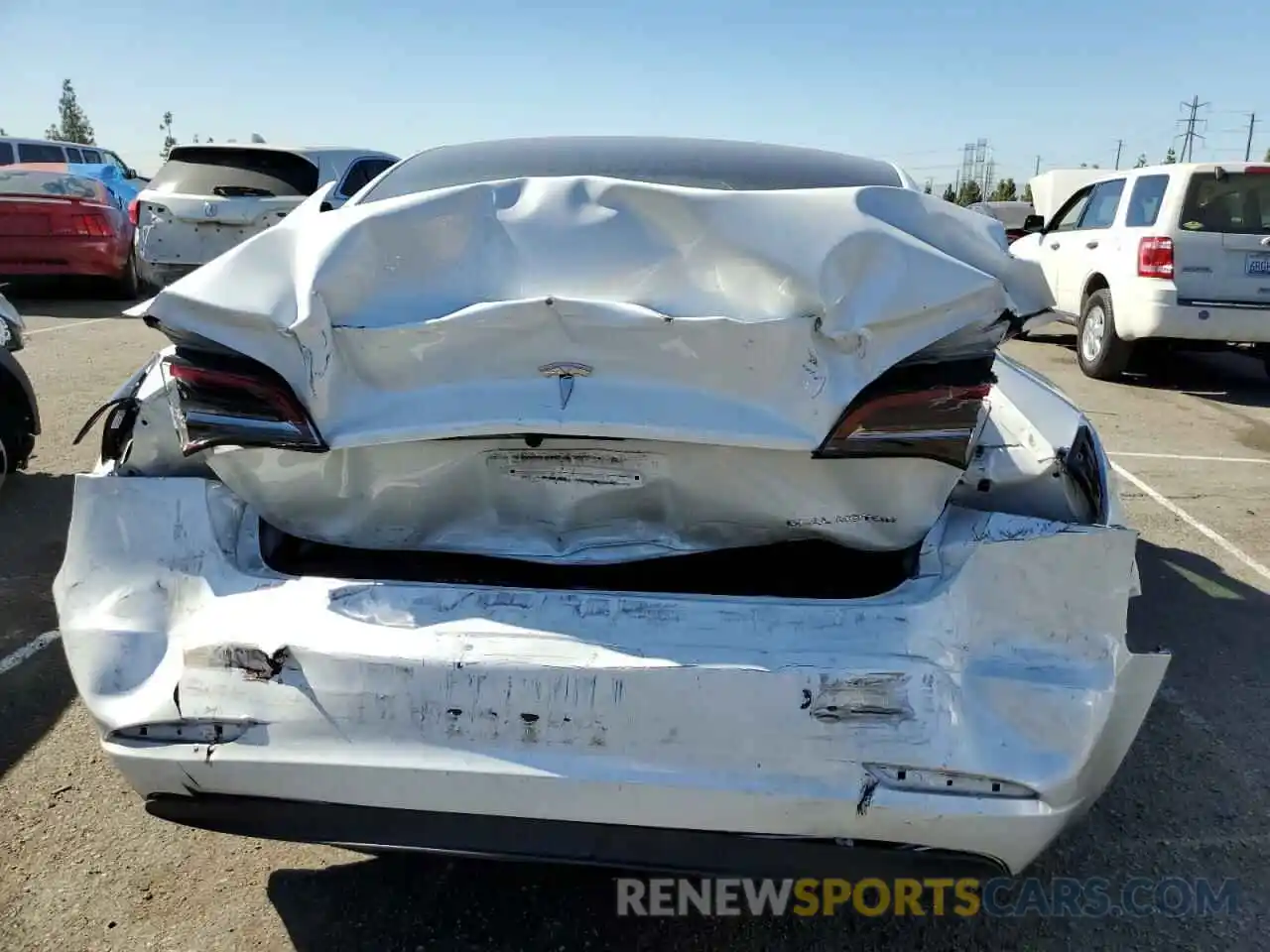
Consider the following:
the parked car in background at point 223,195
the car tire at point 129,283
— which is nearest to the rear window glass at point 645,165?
the parked car in background at point 223,195

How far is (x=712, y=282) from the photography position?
201 centimetres

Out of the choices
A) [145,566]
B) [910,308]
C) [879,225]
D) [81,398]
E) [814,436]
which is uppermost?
[879,225]

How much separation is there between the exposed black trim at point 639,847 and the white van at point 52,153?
1896 centimetres

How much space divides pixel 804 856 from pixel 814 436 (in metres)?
0.73

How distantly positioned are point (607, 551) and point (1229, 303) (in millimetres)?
8163

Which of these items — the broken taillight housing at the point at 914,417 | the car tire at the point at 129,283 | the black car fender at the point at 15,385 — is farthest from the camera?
the car tire at the point at 129,283

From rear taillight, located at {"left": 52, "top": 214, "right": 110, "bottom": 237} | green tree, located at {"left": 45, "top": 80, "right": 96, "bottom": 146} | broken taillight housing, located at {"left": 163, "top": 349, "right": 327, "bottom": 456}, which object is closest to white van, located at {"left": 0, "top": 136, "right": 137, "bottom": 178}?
rear taillight, located at {"left": 52, "top": 214, "right": 110, "bottom": 237}

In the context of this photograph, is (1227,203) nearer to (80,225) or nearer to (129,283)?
(80,225)

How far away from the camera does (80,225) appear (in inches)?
447

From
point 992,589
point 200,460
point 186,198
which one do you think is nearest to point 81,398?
point 186,198

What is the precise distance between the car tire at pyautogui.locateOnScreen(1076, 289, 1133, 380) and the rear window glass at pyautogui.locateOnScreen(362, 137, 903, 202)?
687 cm

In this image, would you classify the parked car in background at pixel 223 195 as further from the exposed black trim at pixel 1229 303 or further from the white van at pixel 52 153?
the white van at pixel 52 153

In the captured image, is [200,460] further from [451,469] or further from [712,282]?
[712,282]

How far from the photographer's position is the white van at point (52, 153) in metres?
17.1
